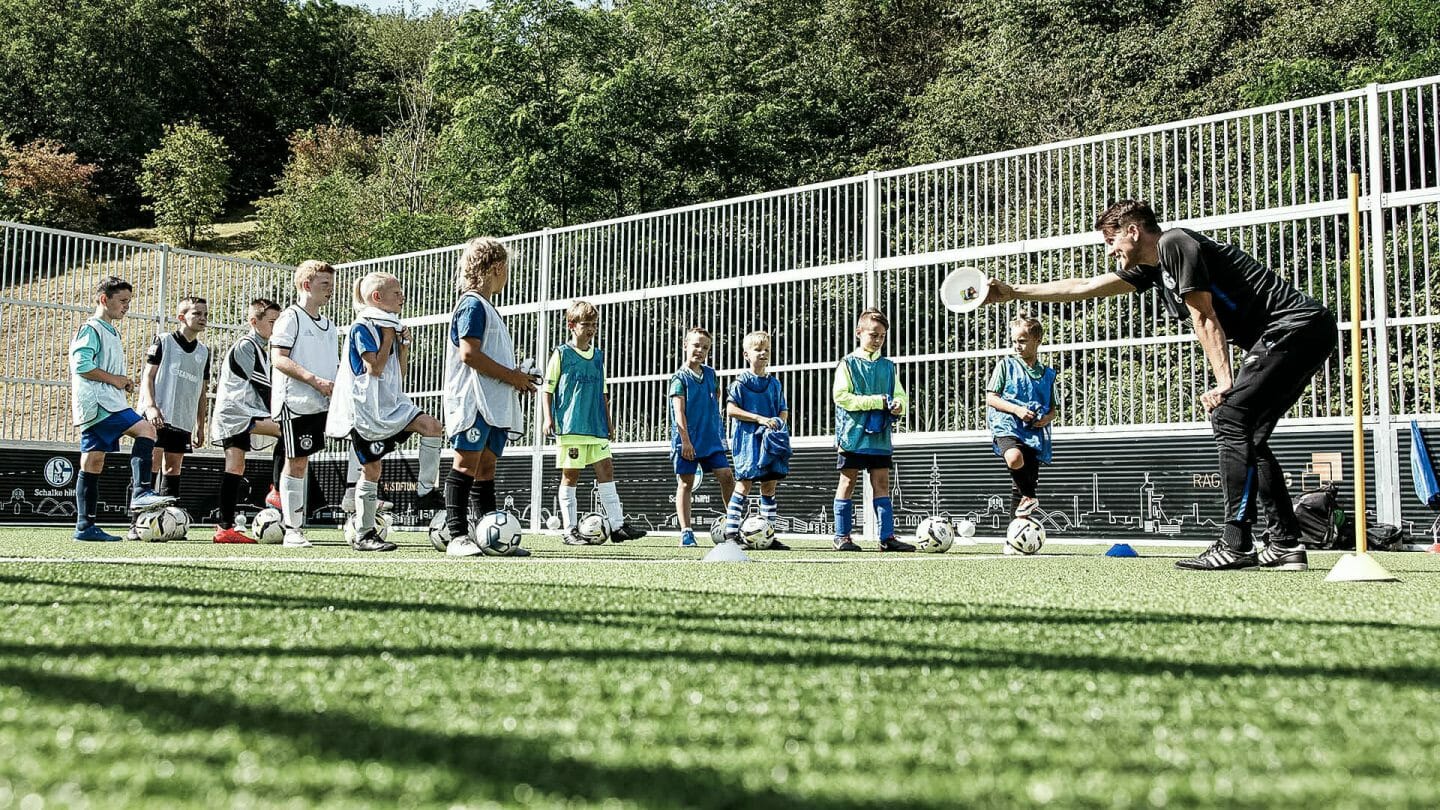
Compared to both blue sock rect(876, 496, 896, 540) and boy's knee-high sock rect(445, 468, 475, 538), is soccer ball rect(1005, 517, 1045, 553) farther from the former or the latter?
boy's knee-high sock rect(445, 468, 475, 538)

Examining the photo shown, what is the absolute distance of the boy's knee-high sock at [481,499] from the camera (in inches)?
291

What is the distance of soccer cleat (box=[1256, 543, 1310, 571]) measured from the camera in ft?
19.6

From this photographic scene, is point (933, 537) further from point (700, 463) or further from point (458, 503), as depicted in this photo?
point (458, 503)

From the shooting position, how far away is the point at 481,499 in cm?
744

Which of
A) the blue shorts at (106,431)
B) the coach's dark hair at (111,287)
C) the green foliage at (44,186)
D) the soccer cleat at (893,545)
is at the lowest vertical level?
the soccer cleat at (893,545)

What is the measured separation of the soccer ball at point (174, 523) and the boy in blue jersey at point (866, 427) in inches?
208

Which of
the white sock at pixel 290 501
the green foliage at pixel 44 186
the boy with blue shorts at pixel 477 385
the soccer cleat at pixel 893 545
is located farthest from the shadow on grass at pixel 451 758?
the green foliage at pixel 44 186

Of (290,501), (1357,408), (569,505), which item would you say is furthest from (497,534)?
(1357,408)

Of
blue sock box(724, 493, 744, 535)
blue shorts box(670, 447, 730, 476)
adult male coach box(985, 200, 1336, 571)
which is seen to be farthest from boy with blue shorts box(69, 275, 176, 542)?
adult male coach box(985, 200, 1336, 571)

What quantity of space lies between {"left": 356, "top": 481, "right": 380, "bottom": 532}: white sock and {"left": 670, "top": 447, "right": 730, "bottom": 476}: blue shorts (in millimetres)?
3410

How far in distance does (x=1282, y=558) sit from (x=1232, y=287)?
140 cm

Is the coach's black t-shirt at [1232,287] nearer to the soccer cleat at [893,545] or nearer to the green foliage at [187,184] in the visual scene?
the soccer cleat at [893,545]

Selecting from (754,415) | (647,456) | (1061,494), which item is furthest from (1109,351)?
(647,456)

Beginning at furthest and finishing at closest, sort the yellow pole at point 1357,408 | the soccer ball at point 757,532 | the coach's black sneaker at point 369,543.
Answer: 1. the soccer ball at point 757,532
2. the coach's black sneaker at point 369,543
3. the yellow pole at point 1357,408
